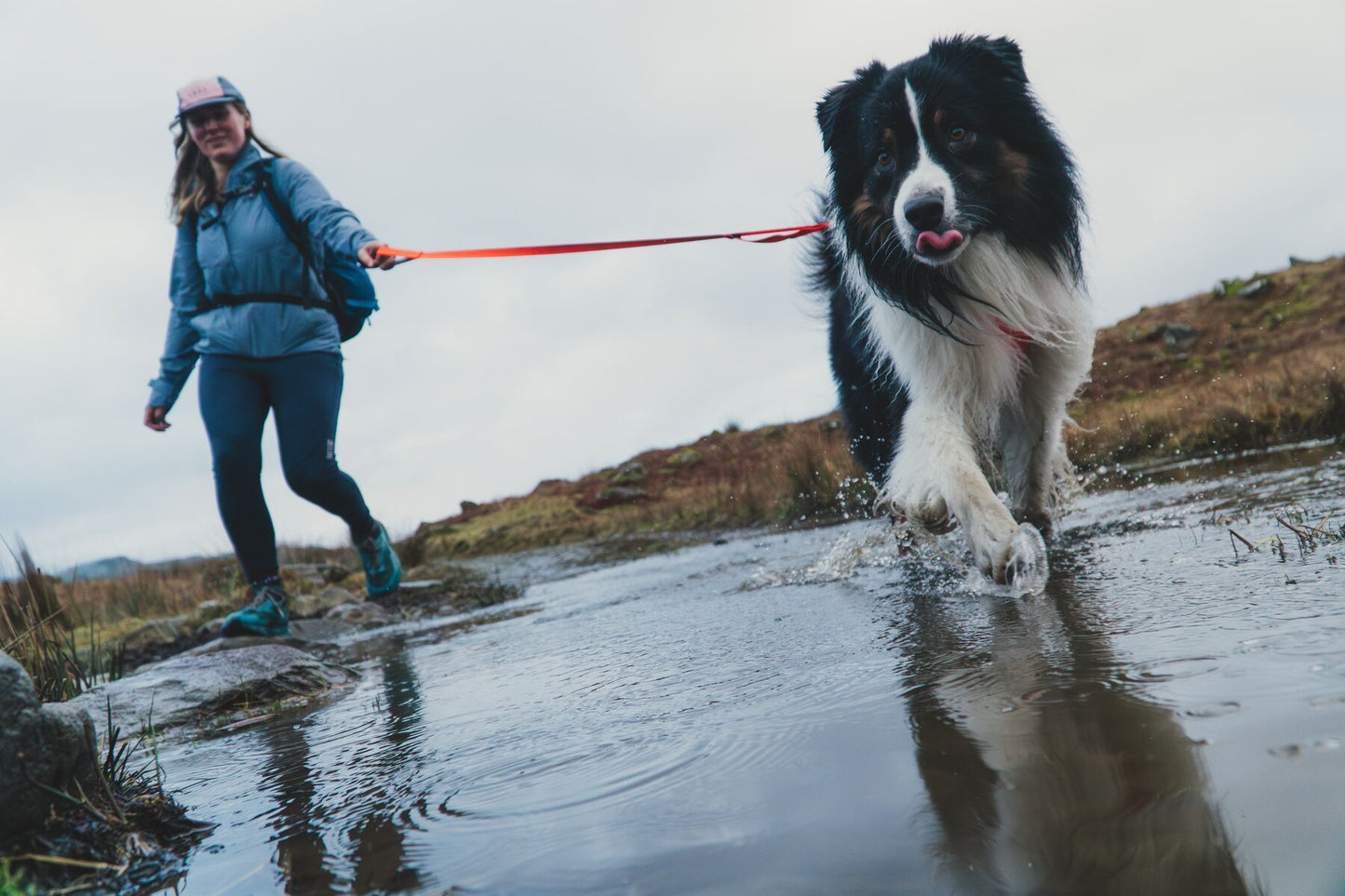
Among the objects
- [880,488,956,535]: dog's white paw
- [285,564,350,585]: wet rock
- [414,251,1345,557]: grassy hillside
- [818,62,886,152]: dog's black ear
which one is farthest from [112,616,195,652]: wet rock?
[818,62,886,152]: dog's black ear

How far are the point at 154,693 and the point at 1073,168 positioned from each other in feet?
13.4

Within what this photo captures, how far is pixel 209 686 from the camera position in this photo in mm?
3412

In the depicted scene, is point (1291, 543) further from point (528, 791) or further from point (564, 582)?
point (564, 582)

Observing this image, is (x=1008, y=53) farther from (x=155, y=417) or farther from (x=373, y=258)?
(x=155, y=417)

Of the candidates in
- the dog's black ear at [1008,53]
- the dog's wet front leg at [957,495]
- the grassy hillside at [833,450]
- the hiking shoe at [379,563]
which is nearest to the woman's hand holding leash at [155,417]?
the grassy hillside at [833,450]

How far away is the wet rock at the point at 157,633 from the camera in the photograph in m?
7.00

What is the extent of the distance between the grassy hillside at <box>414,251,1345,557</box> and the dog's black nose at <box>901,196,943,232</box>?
322cm

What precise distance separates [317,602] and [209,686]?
448cm

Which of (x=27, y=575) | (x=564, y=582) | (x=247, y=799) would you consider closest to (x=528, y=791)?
(x=247, y=799)

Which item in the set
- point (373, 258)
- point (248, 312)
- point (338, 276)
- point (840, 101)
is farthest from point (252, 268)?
point (840, 101)

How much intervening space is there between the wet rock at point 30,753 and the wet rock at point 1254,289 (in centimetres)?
2767

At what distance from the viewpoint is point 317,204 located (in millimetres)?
4195

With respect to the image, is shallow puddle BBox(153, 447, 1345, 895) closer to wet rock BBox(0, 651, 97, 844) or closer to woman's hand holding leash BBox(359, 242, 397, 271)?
wet rock BBox(0, 651, 97, 844)

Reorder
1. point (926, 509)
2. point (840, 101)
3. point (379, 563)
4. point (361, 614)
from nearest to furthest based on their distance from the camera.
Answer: point (926, 509) → point (840, 101) → point (379, 563) → point (361, 614)
